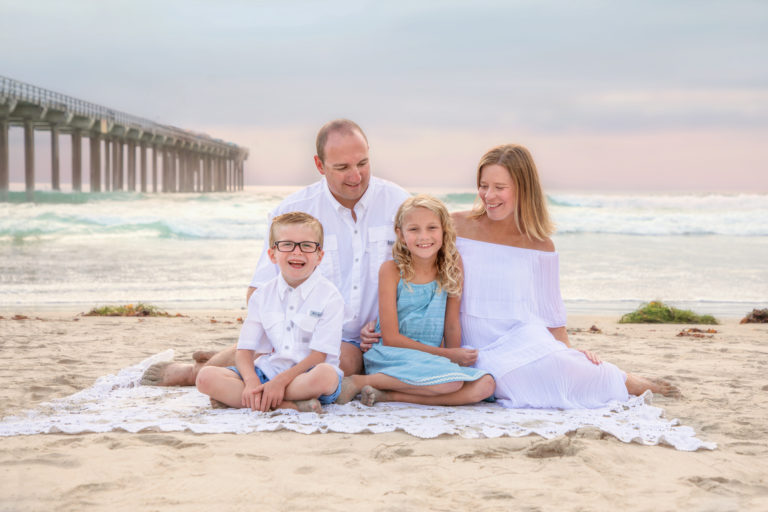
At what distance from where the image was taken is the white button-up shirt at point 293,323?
11.4 feet

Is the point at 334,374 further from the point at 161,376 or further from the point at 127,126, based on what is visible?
the point at 127,126

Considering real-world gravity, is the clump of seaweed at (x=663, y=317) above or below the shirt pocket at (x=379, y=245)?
below

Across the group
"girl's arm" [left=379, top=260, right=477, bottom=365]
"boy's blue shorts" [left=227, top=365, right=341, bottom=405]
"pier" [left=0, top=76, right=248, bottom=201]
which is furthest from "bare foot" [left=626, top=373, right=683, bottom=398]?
"pier" [left=0, top=76, right=248, bottom=201]

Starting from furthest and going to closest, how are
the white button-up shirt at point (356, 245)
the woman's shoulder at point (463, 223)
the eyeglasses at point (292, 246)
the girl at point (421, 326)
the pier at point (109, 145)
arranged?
1. the pier at point (109, 145)
2. the woman's shoulder at point (463, 223)
3. the white button-up shirt at point (356, 245)
4. the girl at point (421, 326)
5. the eyeglasses at point (292, 246)

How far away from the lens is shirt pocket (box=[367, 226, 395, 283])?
402 centimetres

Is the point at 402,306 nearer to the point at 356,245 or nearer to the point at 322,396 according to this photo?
the point at 356,245

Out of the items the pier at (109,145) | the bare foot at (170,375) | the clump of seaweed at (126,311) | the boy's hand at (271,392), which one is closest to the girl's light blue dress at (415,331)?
the boy's hand at (271,392)

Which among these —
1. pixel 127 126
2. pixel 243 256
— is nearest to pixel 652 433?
pixel 243 256

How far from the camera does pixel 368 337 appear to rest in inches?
153

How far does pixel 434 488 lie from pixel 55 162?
34467 millimetres

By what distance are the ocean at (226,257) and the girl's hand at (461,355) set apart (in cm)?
484

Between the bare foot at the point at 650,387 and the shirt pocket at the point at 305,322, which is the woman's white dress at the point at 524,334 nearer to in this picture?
the bare foot at the point at 650,387

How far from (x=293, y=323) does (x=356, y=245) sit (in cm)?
71

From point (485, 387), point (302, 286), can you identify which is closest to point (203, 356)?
point (302, 286)
